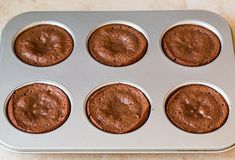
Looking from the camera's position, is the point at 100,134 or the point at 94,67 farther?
the point at 94,67

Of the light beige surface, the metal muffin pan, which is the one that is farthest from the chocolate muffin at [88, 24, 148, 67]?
the light beige surface

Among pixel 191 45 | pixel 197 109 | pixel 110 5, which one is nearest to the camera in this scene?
pixel 197 109

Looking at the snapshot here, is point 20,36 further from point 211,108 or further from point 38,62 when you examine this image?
point 211,108

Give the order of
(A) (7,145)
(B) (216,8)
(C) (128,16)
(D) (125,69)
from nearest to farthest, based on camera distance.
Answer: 1. (A) (7,145)
2. (D) (125,69)
3. (C) (128,16)
4. (B) (216,8)

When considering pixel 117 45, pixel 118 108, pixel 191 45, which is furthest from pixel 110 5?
pixel 118 108

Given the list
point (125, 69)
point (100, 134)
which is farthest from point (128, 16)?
point (100, 134)

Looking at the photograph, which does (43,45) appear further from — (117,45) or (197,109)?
(197,109)
